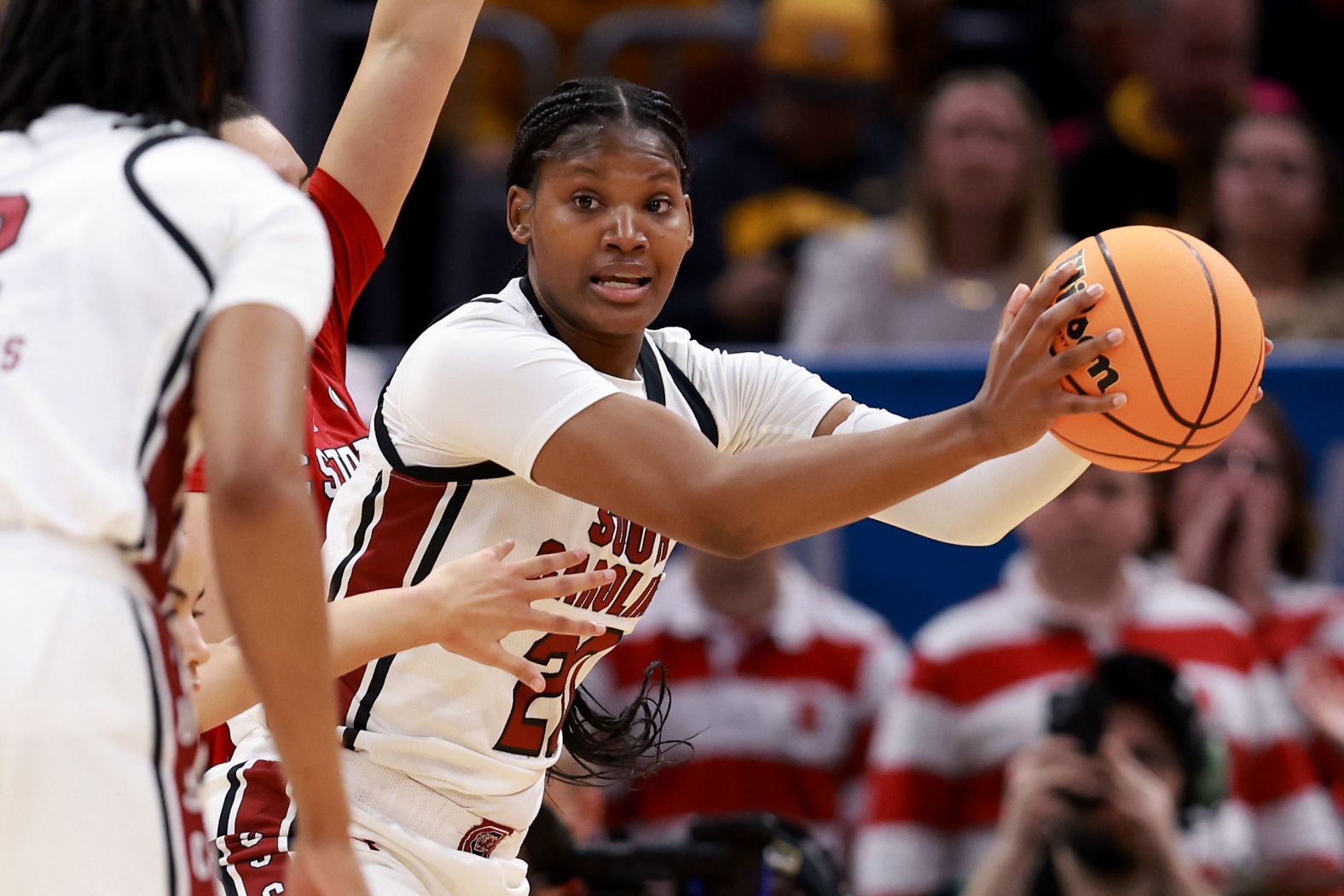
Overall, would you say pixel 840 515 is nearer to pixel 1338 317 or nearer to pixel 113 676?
pixel 113 676

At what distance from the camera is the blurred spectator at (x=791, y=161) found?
7.86 metres

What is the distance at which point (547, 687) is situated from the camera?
341 centimetres

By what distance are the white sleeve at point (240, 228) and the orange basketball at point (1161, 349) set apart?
1.16 m

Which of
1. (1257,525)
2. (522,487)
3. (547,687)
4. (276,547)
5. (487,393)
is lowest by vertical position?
(1257,525)

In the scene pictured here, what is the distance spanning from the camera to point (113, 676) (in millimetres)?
2311

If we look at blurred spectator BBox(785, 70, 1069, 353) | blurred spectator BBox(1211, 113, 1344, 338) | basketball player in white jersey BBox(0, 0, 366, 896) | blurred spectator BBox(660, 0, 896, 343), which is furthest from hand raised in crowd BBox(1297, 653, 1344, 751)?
basketball player in white jersey BBox(0, 0, 366, 896)

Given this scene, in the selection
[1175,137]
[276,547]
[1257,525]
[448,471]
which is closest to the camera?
[276,547]

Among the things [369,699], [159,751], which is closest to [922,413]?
[369,699]

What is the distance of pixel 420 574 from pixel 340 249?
952 mm

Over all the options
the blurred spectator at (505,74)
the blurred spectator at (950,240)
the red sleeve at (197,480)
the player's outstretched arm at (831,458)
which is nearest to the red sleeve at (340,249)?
the red sleeve at (197,480)

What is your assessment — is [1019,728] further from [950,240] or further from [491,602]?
[491,602]

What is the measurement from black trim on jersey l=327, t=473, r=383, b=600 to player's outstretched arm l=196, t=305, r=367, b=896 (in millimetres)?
1081

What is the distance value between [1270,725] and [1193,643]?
35 cm

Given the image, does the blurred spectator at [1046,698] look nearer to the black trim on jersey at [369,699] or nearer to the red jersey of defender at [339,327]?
the red jersey of defender at [339,327]
